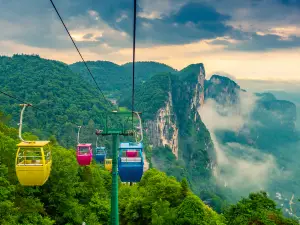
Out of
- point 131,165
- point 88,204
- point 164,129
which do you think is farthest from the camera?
point 164,129

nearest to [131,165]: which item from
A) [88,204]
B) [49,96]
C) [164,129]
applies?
[88,204]

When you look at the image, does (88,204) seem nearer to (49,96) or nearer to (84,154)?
(84,154)

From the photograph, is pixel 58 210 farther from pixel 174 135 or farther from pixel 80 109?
pixel 174 135

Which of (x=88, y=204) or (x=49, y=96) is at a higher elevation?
(x=49, y=96)

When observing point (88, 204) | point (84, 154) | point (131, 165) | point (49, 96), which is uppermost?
point (49, 96)

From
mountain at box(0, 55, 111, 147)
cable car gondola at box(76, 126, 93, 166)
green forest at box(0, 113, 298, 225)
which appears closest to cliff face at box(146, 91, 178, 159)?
mountain at box(0, 55, 111, 147)

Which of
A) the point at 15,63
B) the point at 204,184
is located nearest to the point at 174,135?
the point at 204,184

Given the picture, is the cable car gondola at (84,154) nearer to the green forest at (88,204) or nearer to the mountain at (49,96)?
the green forest at (88,204)

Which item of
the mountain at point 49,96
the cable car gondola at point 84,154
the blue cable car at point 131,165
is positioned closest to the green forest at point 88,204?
the cable car gondola at point 84,154
